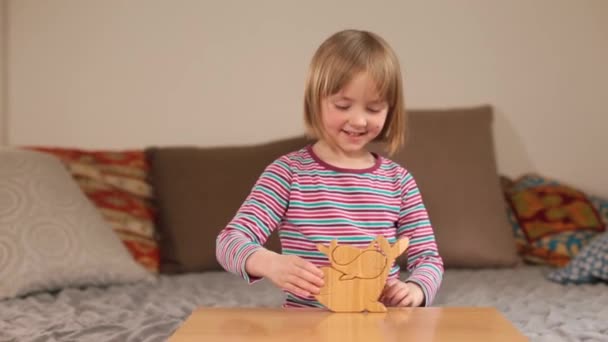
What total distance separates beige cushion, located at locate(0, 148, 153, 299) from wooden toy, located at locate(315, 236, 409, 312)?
93 cm

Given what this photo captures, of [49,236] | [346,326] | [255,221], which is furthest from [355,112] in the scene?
[49,236]

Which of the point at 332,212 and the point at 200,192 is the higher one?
the point at 332,212

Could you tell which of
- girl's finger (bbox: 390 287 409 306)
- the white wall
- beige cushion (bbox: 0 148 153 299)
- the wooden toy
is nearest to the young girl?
girl's finger (bbox: 390 287 409 306)

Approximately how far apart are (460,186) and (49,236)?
114 cm

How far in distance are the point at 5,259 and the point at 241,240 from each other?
800 mm

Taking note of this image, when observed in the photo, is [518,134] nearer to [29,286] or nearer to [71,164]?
[71,164]

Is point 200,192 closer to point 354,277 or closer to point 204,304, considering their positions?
point 204,304

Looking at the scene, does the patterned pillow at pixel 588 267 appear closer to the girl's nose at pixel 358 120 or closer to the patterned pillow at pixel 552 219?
the patterned pillow at pixel 552 219

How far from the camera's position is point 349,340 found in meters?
0.81

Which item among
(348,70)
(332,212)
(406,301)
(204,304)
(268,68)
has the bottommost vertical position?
(204,304)

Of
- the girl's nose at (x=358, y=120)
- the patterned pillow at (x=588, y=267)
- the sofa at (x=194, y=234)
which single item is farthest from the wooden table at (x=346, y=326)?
the patterned pillow at (x=588, y=267)

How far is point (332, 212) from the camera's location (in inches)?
45.6

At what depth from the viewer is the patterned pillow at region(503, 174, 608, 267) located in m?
2.08

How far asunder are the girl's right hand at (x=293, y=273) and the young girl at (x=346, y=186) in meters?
0.07
